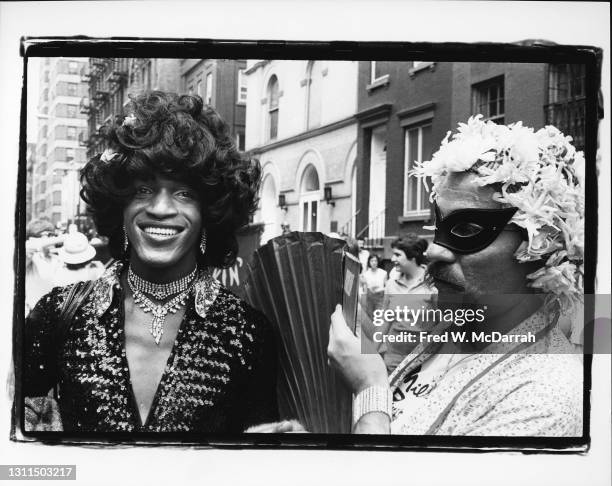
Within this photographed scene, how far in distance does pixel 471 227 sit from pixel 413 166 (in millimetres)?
363

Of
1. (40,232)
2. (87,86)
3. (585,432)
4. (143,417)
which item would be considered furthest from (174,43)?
(585,432)

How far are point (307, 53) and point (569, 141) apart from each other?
46.3 inches

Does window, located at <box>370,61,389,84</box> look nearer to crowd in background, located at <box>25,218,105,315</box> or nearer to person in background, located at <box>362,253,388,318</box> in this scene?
person in background, located at <box>362,253,388,318</box>

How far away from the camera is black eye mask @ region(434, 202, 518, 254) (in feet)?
9.50

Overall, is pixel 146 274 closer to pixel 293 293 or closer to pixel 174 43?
pixel 293 293

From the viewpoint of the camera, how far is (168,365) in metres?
3.04

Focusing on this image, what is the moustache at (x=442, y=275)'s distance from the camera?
299 centimetres

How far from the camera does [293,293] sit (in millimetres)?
3051

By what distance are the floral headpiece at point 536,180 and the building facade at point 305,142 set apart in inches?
13.7

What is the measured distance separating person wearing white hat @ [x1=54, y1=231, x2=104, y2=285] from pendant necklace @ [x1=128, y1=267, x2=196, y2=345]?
0.16m

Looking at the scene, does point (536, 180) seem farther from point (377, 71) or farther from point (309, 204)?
point (309, 204)

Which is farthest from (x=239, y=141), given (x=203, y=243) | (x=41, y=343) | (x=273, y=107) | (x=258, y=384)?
(x=41, y=343)

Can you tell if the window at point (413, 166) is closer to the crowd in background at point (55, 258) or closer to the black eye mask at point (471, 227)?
the black eye mask at point (471, 227)

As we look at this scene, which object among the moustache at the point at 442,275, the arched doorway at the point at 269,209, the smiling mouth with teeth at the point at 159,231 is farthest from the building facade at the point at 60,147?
the moustache at the point at 442,275
